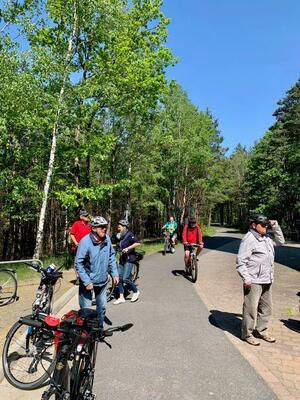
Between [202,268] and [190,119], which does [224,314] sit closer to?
[202,268]

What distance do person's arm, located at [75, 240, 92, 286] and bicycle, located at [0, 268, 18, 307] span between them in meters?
3.76

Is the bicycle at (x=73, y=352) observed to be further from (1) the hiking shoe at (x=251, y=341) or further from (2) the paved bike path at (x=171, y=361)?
(1) the hiking shoe at (x=251, y=341)

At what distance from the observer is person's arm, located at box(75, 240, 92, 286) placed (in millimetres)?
5496

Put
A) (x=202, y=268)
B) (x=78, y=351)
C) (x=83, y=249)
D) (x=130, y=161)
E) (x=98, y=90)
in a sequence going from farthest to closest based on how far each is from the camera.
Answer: (x=130, y=161)
(x=98, y=90)
(x=202, y=268)
(x=83, y=249)
(x=78, y=351)

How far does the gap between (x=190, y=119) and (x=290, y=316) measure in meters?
27.4

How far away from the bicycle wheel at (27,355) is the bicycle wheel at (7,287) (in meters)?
4.05

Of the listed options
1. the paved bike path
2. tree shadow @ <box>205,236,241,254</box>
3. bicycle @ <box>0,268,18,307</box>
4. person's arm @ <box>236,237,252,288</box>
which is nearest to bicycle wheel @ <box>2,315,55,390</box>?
the paved bike path

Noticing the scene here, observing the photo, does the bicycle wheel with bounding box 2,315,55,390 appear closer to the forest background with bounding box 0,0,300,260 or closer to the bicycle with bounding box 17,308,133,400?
the bicycle with bounding box 17,308,133,400

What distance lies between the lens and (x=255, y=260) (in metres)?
6.39

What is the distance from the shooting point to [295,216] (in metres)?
48.9

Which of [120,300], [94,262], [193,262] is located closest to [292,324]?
[120,300]

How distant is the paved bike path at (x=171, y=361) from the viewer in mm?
4582

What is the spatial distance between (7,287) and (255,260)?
5.35 meters

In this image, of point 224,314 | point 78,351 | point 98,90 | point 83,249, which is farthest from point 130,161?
point 78,351
